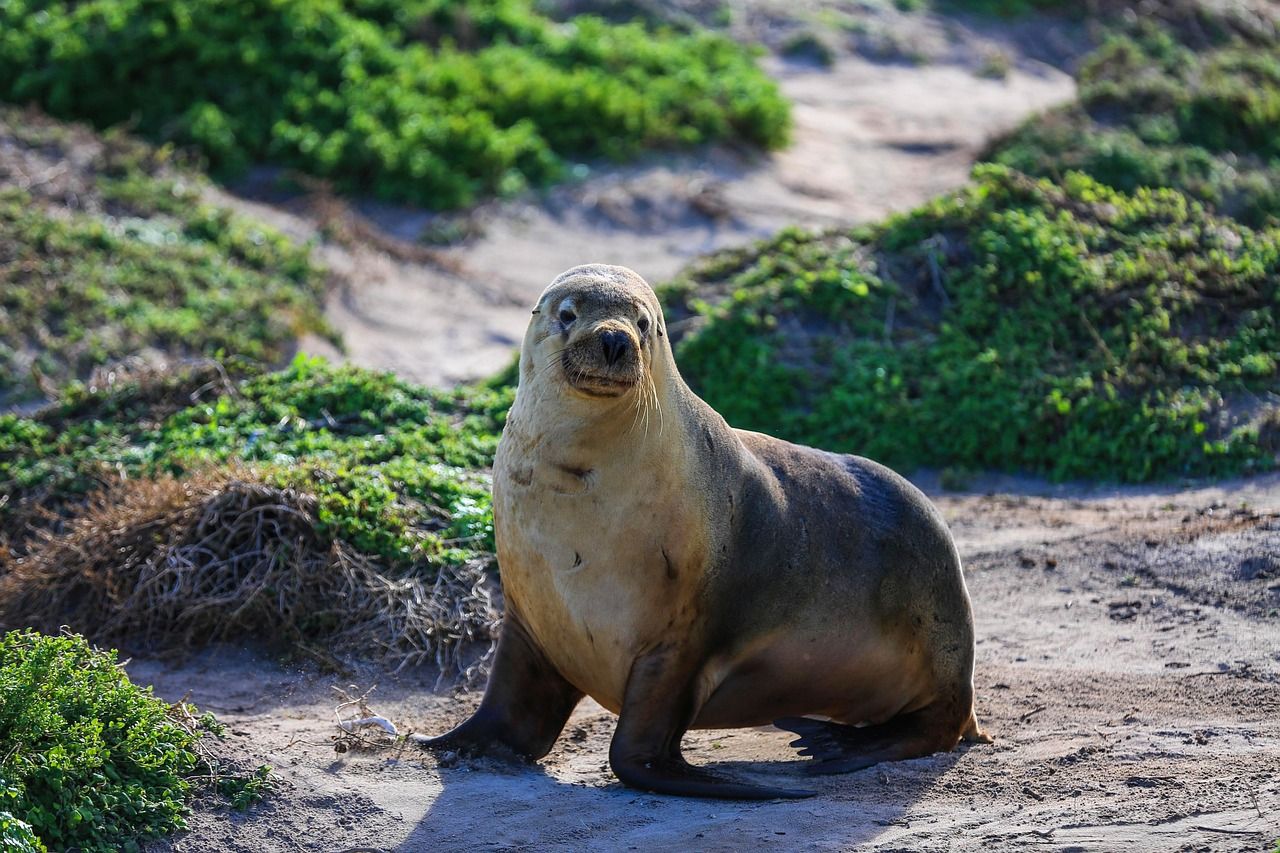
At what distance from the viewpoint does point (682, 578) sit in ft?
18.2

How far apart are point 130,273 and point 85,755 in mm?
6695

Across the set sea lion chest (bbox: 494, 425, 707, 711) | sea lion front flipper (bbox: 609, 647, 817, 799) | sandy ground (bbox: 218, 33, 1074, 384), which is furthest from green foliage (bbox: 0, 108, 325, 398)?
sea lion front flipper (bbox: 609, 647, 817, 799)

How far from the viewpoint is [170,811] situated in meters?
5.10

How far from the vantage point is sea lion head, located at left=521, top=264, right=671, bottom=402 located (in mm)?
5207

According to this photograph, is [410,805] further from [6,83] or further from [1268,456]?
[6,83]

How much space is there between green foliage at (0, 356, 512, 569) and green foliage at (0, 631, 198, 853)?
6.28 ft

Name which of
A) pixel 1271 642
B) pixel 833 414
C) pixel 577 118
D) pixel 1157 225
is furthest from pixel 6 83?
pixel 1271 642

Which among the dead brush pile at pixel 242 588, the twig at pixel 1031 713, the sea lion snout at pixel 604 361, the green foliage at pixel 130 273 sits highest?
the sea lion snout at pixel 604 361

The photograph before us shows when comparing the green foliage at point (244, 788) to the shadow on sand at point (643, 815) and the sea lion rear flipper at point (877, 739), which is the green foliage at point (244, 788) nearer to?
the shadow on sand at point (643, 815)

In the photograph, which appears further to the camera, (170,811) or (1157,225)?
(1157,225)

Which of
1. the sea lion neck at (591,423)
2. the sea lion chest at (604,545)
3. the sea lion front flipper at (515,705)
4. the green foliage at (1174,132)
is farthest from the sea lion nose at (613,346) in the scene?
the green foliage at (1174,132)

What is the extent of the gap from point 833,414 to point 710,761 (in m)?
3.75

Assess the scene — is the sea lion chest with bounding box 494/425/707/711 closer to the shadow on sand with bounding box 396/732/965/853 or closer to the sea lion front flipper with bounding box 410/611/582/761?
the sea lion front flipper with bounding box 410/611/582/761

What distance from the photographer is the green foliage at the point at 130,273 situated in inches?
408
